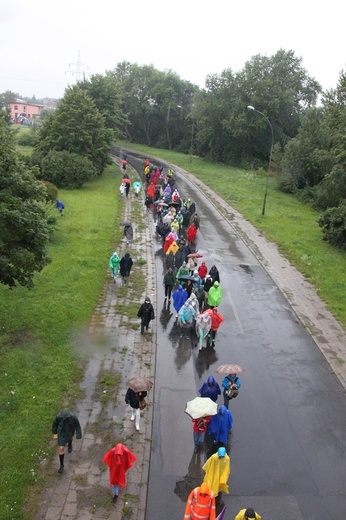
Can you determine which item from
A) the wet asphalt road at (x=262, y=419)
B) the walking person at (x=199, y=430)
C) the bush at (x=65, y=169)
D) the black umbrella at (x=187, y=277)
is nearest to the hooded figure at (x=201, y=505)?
the wet asphalt road at (x=262, y=419)

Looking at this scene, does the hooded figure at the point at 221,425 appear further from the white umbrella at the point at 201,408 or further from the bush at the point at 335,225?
the bush at the point at 335,225

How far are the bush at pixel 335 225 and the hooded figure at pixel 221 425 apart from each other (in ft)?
52.4

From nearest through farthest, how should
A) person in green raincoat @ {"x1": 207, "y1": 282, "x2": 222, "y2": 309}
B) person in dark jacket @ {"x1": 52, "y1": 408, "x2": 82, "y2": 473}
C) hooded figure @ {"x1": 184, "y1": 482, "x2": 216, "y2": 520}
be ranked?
hooded figure @ {"x1": 184, "y1": 482, "x2": 216, "y2": 520} < person in dark jacket @ {"x1": 52, "y1": 408, "x2": 82, "y2": 473} < person in green raincoat @ {"x1": 207, "y1": 282, "x2": 222, "y2": 309}

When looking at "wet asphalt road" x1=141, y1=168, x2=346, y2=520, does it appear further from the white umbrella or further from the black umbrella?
the black umbrella

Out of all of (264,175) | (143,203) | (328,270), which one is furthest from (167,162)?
(328,270)

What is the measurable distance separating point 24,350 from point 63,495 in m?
4.87

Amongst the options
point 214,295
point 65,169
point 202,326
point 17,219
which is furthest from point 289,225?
point 17,219

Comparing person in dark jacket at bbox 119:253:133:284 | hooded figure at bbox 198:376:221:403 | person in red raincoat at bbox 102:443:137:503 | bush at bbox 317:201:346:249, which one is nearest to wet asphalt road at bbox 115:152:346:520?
person in red raincoat at bbox 102:443:137:503

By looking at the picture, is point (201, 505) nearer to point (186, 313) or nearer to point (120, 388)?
point (120, 388)

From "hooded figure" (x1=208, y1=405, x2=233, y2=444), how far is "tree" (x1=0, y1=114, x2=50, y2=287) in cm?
615

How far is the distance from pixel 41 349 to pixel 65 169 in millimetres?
23570

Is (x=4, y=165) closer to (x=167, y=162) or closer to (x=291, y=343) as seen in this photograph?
(x=291, y=343)

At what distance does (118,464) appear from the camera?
751 cm

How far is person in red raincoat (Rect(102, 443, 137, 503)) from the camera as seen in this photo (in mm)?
7527
